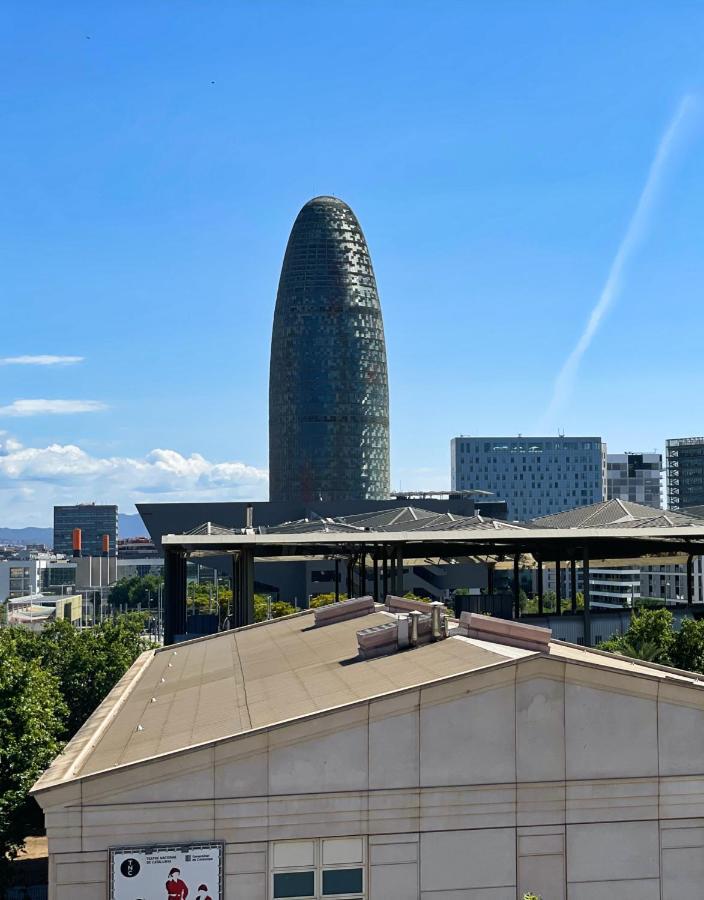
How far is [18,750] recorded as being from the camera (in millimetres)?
41938

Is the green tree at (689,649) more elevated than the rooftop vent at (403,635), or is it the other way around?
the rooftop vent at (403,635)

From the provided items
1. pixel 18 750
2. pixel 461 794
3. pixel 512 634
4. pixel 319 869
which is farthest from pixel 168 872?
pixel 18 750

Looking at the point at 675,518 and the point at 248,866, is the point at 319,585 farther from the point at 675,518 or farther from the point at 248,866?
the point at 248,866

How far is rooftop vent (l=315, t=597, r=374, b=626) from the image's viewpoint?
142 ft

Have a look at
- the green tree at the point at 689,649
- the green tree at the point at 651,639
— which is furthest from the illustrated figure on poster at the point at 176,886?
the green tree at the point at 689,649

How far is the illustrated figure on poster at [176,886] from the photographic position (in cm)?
2356

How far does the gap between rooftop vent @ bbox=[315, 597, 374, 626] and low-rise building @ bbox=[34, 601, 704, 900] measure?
16.7 m

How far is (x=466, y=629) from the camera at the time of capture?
103ft

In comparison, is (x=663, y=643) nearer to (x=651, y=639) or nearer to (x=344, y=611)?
(x=651, y=639)

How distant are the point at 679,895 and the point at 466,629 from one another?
8.82m

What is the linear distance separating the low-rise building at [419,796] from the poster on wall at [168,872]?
0.03 m

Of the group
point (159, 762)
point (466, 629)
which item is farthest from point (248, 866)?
point (466, 629)

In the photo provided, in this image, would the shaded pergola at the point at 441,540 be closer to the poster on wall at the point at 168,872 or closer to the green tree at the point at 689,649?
the green tree at the point at 689,649

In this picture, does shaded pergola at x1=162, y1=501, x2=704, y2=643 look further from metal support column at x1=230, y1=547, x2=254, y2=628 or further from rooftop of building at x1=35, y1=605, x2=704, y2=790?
rooftop of building at x1=35, y1=605, x2=704, y2=790
